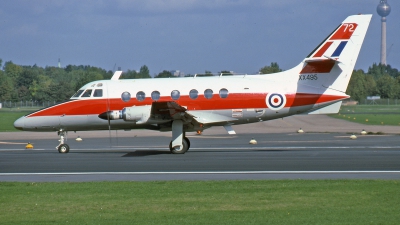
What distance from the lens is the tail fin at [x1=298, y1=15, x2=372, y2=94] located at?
26.8m

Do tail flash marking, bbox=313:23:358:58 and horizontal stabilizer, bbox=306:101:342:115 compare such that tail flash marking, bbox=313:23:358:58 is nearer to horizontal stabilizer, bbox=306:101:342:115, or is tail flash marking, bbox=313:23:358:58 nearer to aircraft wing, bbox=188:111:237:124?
horizontal stabilizer, bbox=306:101:342:115

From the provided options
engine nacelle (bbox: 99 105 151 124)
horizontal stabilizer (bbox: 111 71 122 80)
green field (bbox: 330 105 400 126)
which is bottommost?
green field (bbox: 330 105 400 126)

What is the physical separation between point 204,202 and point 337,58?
14.5m

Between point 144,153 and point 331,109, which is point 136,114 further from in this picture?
point 331,109

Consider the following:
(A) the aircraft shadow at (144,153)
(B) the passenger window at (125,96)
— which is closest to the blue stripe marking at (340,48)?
(A) the aircraft shadow at (144,153)

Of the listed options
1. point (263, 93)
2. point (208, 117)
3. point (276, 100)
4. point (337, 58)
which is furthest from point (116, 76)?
point (337, 58)

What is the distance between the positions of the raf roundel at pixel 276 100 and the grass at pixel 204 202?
32.9 ft

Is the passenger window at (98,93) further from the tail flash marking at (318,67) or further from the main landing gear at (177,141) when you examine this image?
the tail flash marking at (318,67)

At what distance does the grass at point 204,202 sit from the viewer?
1229 centimetres

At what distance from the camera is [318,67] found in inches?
1058

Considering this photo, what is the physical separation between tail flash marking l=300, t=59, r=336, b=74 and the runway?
3379 millimetres

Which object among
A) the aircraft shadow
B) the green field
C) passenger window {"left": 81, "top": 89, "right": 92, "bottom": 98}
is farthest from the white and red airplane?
the green field

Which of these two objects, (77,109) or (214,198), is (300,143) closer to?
(77,109)

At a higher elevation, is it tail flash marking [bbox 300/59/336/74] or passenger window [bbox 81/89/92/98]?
tail flash marking [bbox 300/59/336/74]
